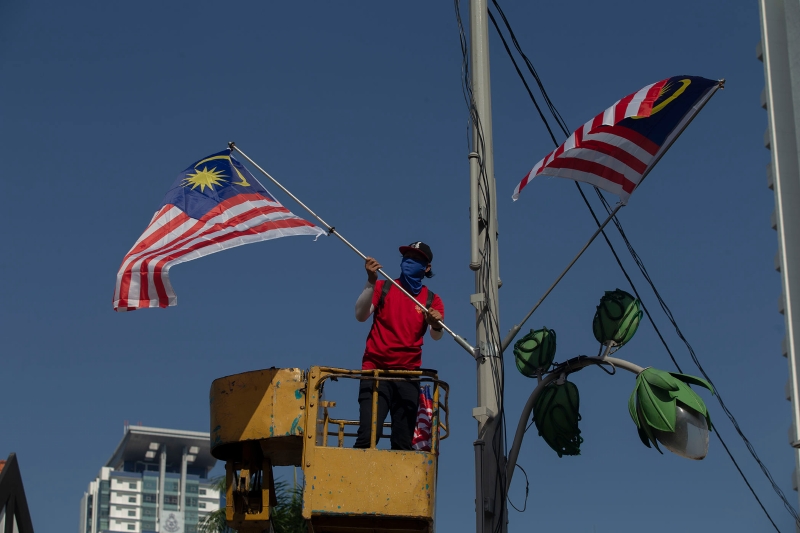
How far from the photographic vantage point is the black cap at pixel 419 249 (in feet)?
34.2

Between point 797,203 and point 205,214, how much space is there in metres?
15.0

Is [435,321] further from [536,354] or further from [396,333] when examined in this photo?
[536,354]

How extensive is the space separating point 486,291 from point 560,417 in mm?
1464

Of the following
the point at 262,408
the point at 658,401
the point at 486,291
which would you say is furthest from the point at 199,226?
the point at 658,401

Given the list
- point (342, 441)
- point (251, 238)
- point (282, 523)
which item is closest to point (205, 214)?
point (251, 238)

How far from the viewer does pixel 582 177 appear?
11133 millimetres

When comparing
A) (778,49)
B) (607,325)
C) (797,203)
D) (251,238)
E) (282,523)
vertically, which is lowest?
(282,523)

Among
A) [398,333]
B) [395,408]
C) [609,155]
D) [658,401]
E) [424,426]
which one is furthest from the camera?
[609,155]

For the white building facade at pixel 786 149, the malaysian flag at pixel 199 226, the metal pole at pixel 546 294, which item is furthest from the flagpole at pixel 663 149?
the white building facade at pixel 786 149

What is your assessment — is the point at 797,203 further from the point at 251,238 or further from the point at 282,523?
the point at 251,238

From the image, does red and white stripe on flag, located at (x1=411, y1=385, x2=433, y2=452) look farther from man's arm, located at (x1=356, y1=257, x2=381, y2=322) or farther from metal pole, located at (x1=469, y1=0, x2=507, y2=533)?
man's arm, located at (x1=356, y1=257, x2=381, y2=322)

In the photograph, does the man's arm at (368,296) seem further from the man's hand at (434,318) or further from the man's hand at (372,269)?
the man's hand at (434,318)

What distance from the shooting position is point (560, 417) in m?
10.8

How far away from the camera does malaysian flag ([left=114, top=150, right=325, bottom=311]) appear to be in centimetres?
1038
